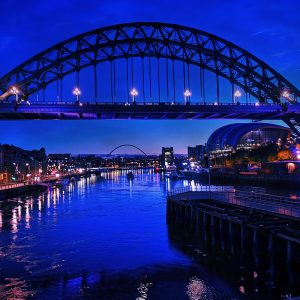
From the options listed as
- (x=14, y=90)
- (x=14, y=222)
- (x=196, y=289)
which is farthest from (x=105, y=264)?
(x=14, y=90)

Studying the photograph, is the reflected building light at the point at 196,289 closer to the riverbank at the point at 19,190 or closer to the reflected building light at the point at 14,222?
the reflected building light at the point at 14,222

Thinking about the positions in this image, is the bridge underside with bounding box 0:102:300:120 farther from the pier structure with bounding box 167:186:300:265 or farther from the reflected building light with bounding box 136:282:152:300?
the reflected building light with bounding box 136:282:152:300

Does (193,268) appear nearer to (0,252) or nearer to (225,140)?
(0,252)

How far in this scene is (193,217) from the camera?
3766cm

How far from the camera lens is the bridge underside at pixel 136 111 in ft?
198

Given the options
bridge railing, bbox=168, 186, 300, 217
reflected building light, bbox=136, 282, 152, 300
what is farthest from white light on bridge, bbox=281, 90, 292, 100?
reflected building light, bbox=136, 282, 152, 300

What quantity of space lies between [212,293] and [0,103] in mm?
47306

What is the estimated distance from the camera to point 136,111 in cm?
6356

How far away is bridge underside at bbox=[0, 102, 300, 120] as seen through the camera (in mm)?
60281

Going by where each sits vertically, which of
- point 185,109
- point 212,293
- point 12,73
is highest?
point 12,73

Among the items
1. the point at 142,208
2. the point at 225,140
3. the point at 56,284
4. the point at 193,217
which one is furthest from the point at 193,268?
the point at 225,140

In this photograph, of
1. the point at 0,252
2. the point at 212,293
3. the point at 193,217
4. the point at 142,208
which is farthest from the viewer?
the point at 142,208

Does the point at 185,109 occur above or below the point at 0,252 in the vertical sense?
above

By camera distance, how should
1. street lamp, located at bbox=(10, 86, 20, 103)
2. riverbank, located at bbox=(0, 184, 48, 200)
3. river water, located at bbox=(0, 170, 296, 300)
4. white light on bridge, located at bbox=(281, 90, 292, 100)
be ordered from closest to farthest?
river water, located at bbox=(0, 170, 296, 300) < street lamp, located at bbox=(10, 86, 20, 103) < white light on bridge, located at bbox=(281, 90, 292, 100) < riverbank, located at bbox=(0, 184, 48, 200)
